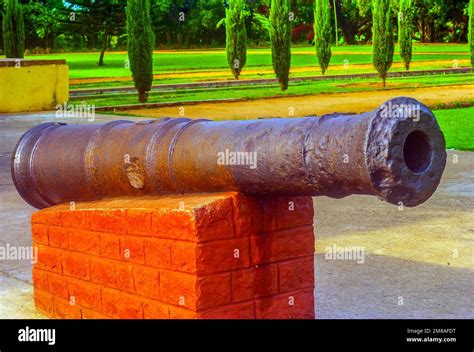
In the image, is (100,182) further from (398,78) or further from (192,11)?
(192,11)

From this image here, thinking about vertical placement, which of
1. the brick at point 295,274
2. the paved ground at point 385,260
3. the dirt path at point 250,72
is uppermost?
the brick at point 295,274

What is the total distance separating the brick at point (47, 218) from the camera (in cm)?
446

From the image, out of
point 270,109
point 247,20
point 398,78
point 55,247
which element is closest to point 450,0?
point 247,20

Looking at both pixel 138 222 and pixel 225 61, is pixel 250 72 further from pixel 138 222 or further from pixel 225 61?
pixel 138 222

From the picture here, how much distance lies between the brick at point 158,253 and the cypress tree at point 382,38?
23886mm

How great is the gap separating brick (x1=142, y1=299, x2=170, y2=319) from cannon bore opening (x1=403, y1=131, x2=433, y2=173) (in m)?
1.22

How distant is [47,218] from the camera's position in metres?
4.53

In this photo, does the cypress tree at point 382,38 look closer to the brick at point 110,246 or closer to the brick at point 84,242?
the brick at point 84,242

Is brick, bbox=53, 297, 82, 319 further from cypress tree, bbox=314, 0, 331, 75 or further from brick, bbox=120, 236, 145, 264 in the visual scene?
cypress tree, bbox=314, 0, 331, 75

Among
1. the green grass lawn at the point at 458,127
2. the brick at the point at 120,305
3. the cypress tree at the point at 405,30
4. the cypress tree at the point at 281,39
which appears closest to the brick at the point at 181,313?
the brick at the point at 120,305

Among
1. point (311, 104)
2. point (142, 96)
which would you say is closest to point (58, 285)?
point (311, 104)

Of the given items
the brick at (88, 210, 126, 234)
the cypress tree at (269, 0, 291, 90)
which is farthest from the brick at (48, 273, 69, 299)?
the cypress tree at (269, 0, 291, 90)

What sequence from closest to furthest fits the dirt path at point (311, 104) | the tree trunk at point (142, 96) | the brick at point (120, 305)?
the brick at point (120, 305)
the dirt path at point (311, 104)
the tree trunk at point (142, 96)

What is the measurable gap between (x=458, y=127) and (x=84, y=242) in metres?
10.6
